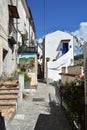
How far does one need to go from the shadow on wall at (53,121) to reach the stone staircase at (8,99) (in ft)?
3.75

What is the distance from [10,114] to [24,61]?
1312 cm

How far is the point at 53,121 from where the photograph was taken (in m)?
10.3

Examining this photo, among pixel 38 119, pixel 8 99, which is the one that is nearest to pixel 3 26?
pixel 8 99

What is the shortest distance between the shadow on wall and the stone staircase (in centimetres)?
114

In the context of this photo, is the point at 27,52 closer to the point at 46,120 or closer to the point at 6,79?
the point at 6,79

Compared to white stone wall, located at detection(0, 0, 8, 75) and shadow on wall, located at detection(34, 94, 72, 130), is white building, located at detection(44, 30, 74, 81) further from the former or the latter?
shadow on wall, located at detection(34, 94, 72, 130)

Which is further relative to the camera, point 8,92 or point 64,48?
point 64,48

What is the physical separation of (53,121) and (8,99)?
2.92 metres

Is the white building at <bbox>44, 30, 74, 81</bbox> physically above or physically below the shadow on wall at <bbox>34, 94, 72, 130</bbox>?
above

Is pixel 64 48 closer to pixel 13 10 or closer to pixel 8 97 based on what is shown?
pixel 13 10

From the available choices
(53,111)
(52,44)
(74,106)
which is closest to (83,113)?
(74,106)

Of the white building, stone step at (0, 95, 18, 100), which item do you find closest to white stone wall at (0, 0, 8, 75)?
stone step at (0, 95, 18, 100)

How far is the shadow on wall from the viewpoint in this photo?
9.41 metres

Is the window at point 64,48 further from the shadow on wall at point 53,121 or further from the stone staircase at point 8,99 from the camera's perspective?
the shadow on wall at point 53,121
